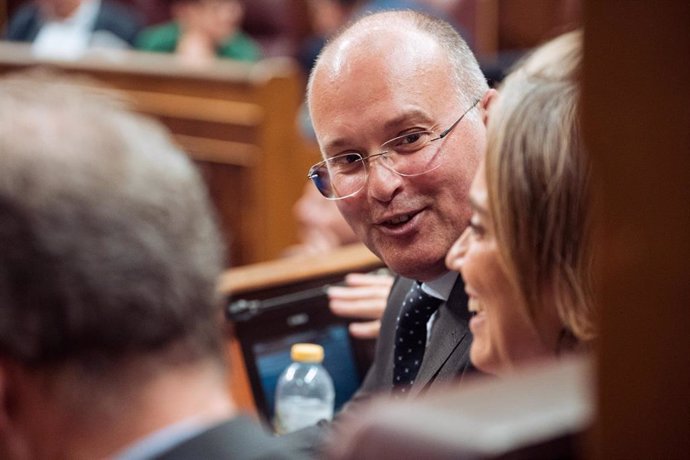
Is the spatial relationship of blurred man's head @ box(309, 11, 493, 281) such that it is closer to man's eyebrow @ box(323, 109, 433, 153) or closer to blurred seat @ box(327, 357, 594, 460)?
man's eyebrow @ box(323, 109, 433, 153)

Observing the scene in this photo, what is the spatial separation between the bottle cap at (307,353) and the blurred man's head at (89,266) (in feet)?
3.82

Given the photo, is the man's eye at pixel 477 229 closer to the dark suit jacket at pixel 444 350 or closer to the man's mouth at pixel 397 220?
the dark suit jacket at pixel 444 350

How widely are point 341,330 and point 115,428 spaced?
4.70 ft

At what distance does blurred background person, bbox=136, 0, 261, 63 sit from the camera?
6195mm

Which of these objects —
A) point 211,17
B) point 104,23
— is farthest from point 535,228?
point 104,23

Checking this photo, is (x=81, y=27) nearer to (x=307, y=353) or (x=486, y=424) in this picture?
(x=307, y=353)

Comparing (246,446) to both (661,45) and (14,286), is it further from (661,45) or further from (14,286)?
(661,45)

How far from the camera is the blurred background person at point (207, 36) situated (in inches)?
244

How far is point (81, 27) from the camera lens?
6754mm

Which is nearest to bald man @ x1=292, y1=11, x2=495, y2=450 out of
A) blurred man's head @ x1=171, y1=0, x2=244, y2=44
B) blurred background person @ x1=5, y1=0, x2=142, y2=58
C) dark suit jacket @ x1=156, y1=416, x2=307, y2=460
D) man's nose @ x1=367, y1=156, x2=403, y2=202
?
man's nose @ x1=367, y1=156, x2=403, y2=202

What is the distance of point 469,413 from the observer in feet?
2.19

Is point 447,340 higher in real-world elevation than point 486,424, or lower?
lower

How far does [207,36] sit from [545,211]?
5211mm

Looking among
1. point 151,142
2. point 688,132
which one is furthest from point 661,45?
point 151,142
